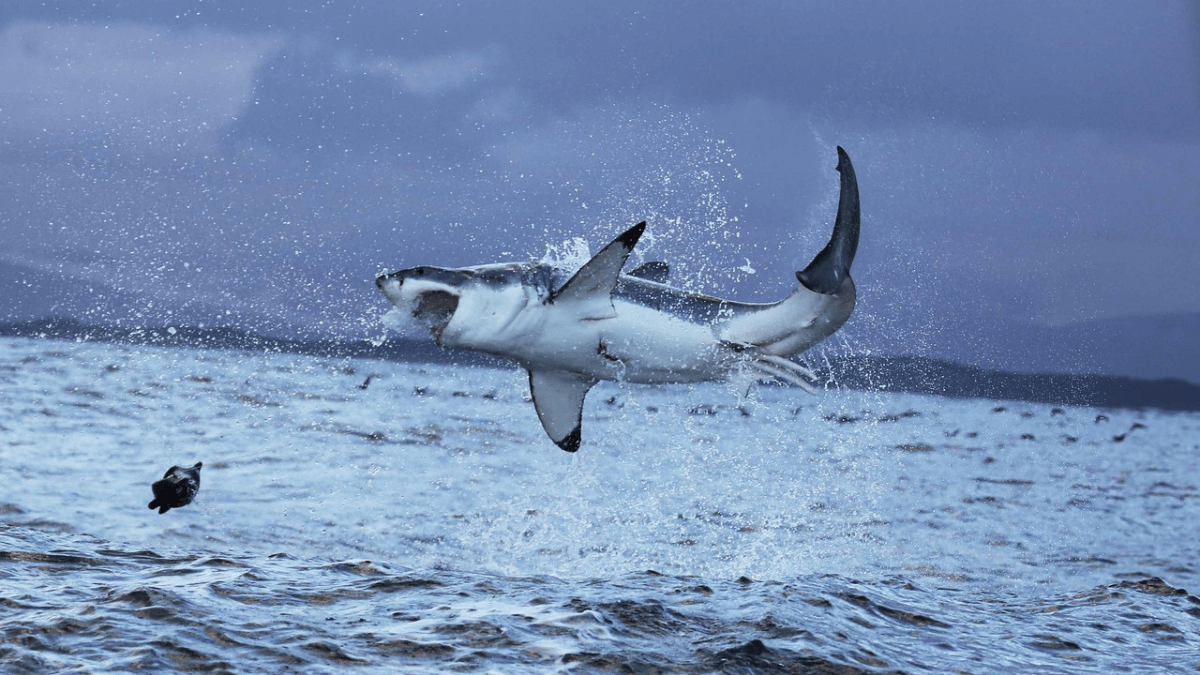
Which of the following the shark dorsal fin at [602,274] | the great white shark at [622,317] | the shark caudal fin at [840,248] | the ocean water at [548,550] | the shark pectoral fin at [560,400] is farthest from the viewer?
the shark pectoral fin at [560,400]

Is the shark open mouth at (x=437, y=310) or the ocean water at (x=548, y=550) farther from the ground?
the shark open mouth at (x=437, y=310)

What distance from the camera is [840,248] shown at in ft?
27.2

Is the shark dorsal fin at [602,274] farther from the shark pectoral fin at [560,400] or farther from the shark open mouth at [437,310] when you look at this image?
the shark pectoral fin at [560,400]

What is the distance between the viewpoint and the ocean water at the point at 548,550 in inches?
289

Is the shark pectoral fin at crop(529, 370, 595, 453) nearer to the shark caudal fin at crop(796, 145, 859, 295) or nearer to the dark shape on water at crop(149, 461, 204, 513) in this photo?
the shark caudal fin at crop(796, 145, 859, 295)

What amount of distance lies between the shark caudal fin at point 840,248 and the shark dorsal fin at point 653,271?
1510 millimetres

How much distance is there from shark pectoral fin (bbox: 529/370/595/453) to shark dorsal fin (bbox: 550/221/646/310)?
98 cm

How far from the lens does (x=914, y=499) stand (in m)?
28.9

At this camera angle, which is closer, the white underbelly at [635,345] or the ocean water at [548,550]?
the ocean water at [548,550]

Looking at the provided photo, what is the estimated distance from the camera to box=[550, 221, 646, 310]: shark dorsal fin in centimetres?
833

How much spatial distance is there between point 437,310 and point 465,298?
0.25m

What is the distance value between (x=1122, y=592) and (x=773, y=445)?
135 ft

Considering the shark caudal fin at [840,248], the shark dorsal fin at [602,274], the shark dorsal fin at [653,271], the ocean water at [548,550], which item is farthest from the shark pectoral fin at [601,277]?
the ocean water at [548,550]

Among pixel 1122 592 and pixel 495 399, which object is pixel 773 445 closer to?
pixel 495 399
